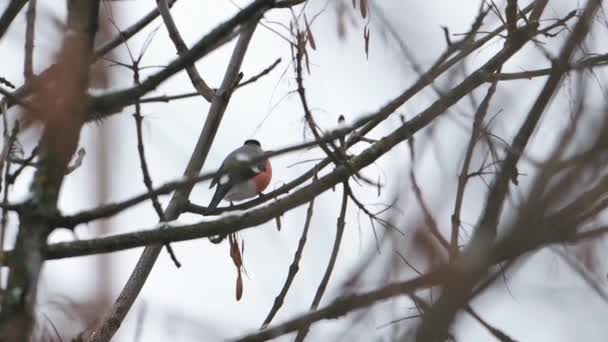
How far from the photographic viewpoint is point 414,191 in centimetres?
145

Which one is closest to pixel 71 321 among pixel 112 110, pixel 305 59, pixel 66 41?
pixel 112 110

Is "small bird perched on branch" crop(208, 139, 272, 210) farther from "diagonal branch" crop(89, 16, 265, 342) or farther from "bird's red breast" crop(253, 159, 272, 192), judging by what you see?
"diagonal branch" crop(89, 16, 265, 342)

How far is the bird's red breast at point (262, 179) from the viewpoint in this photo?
621 cm

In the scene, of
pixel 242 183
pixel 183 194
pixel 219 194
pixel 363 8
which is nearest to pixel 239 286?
pixel 183 194

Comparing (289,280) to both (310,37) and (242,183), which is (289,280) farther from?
(242,183)

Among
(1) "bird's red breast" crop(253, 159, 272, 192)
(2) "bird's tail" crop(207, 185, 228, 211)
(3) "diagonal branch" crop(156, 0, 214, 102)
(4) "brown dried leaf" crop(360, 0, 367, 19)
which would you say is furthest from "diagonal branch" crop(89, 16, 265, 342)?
(1) "bird's red breast" crop(253, 159, 272, 192)

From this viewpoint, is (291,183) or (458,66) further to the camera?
(291,183)

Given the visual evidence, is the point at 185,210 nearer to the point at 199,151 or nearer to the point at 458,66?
the point at 199,151

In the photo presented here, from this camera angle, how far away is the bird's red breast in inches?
245

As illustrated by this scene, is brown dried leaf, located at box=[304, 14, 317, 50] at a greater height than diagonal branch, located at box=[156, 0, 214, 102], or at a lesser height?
lesser

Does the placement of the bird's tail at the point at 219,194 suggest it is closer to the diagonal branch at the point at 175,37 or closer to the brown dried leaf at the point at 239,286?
the diagonal branch at the point at 175,37

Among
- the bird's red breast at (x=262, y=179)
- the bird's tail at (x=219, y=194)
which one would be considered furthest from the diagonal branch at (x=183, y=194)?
the bird's red breast at (x=262, y=179)

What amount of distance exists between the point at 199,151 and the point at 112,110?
1.78 meters

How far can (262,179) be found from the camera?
20.6 ft
